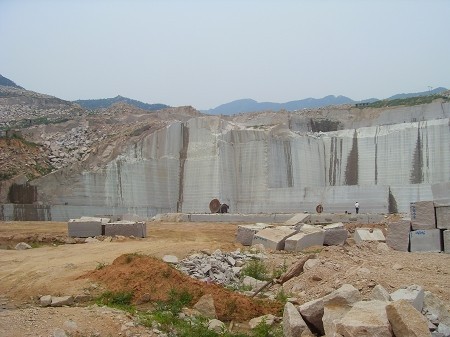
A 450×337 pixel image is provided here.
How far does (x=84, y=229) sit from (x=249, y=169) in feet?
57.1

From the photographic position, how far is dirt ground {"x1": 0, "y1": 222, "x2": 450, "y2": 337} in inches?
259

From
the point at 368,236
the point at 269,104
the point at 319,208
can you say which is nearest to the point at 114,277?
the point at 368,236

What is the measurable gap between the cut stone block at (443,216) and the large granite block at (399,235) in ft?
2.24

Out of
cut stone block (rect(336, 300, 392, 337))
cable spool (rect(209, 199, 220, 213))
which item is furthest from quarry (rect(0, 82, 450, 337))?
cable spool (rect(209, 199, 220, 213))

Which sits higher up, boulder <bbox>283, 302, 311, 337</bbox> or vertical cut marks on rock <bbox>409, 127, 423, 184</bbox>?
vertical cut marks on rock <bbox>409, 127, 423, 184</bbox>

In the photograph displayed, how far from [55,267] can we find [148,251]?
9.04 ft

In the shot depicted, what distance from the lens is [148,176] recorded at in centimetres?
3472

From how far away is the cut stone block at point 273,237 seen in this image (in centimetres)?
1454

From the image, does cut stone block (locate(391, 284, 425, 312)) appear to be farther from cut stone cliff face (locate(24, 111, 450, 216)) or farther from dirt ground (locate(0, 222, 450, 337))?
cut stone cliff face (locate(24, 111, 450, 216))

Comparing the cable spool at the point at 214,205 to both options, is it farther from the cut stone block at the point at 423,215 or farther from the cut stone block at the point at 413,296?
the cut stone block at the point at 413,296

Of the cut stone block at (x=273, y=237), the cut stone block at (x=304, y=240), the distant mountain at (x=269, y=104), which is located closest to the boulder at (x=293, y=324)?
the cut stone block at (x=304, y=240)

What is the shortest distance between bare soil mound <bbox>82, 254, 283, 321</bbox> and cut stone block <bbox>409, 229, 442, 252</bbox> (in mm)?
5605

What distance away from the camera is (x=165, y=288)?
8.26 metres

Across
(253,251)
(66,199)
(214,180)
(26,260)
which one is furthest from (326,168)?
(26,260)
